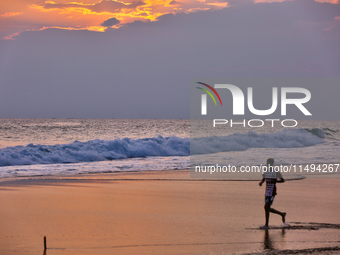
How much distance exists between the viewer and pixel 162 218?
9531 millimetres

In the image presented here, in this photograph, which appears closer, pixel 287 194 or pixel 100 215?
pixel 100 215

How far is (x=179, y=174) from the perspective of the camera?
1897 cm

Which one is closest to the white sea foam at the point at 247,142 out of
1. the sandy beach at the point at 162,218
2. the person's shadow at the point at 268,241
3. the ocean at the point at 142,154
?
the ocean at the point at 142,154

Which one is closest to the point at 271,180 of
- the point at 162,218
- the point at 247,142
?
the point at 162,218

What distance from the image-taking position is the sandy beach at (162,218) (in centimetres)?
727

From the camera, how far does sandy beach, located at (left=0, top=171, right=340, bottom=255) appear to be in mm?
7266

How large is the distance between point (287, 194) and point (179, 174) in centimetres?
673

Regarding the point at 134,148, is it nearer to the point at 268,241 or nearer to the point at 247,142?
the point at 247,142

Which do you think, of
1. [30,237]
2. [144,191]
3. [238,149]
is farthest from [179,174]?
[238,149]

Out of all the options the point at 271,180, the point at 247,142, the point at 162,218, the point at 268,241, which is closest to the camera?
the point at 268,241

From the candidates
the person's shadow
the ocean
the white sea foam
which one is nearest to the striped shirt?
the person's shadow

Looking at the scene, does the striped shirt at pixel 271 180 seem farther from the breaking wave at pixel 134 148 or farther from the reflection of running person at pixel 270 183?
the breaking wave at pixel 134 148

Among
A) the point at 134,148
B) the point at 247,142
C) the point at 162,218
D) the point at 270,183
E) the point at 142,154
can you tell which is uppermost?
the point at 270,183

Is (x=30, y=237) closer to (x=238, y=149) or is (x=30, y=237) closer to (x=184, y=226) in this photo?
(x=184, y=226)
